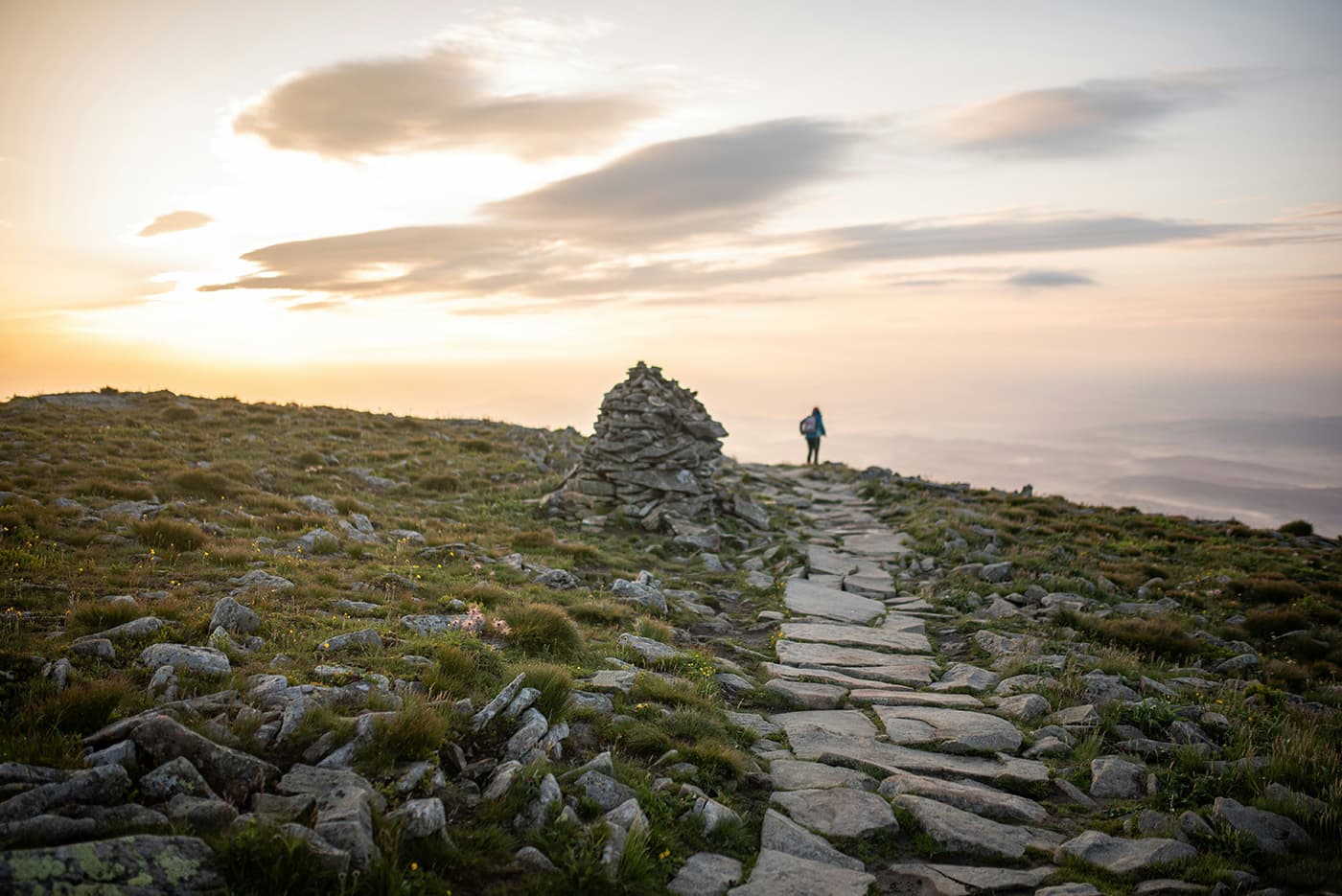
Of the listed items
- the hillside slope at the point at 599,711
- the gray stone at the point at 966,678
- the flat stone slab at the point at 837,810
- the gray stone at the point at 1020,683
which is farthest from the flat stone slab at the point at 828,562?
the flat stone slab at the point at 837,810

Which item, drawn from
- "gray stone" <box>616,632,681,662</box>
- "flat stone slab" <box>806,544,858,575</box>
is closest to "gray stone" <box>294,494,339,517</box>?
"gray stone" <box>616,632,681,662</box>

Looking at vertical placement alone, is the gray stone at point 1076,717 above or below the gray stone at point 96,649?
below

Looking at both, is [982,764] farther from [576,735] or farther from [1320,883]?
[576,735]

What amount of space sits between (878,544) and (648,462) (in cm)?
681

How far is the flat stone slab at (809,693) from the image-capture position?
9281 mm

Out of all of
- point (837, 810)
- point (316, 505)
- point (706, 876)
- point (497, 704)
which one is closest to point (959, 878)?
point (837, 810)

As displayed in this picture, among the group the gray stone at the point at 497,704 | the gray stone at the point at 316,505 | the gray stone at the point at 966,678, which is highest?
the gray stone at the point at 316,505

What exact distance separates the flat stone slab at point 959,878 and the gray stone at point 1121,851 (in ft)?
0.96

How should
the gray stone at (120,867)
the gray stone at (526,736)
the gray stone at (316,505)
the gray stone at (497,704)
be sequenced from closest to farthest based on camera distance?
the gray stone at (120,867) < the gray stone at (526,736) < the gray stone at (497,704) < the gray stone at (316,505)

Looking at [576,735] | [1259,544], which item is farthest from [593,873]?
[1259,544]

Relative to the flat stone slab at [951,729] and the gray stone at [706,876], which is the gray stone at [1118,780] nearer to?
the flat stone slab at [951,729]

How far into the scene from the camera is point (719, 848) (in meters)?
5.91

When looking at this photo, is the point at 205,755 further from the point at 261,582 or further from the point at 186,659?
the point at 261,582

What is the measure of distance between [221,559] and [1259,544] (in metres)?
27.4
